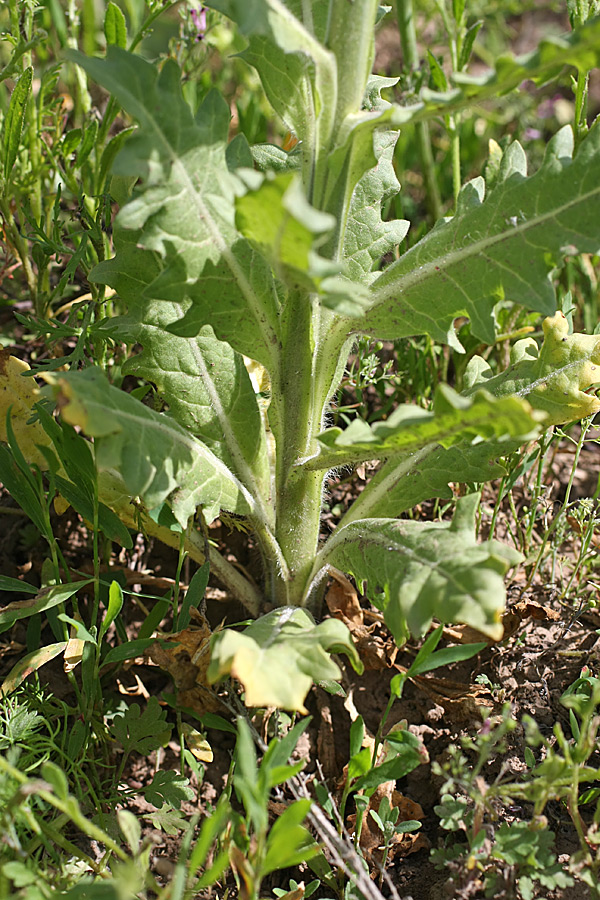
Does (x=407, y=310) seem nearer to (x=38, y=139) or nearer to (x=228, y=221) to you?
(x=228, y=221)

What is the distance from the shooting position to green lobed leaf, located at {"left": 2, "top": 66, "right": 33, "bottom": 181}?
2107mm

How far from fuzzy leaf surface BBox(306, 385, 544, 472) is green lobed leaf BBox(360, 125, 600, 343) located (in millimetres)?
300

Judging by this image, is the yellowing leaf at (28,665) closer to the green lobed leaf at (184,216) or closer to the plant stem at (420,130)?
the green lobed leaf at (184,216)

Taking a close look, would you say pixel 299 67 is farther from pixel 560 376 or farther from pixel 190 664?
pixel 190 664

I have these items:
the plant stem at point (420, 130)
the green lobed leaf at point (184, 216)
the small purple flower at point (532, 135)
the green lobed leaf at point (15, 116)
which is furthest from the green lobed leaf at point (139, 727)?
the small purple flower at point (532, 135)

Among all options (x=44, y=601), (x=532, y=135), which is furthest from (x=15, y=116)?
(x=532, y=135)

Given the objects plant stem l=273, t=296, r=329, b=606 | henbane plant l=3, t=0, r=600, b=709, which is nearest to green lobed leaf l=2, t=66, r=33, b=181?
henbane plant l=3, t=0, r=600, b=709

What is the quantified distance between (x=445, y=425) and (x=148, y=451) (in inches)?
24.0

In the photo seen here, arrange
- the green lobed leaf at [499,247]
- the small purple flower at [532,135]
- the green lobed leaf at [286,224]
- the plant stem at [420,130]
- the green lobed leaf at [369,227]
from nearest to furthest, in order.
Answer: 1. the green lobed leaf at [286,224]
2. the green lobed leaf at [499,247]
3. the green lobed leaf at [369,227]
4. the plant stem at [420,130]
5. the small purple flower at [532,135]

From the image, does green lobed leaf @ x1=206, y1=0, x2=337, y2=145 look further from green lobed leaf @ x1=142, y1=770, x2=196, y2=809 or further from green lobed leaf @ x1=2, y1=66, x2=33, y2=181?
green lobed leaf @ x1=142, y1=770, x2=196, y2=809

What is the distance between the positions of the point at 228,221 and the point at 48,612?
108cm

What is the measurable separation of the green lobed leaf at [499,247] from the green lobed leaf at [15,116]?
3.61 feet

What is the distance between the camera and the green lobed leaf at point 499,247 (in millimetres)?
1667

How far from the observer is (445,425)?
60.5 inches
